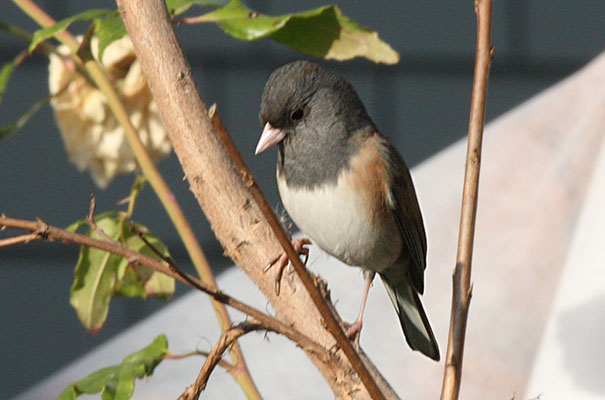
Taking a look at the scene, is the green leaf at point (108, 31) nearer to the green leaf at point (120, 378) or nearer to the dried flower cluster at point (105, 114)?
the dried flower cluster at point (105, 114)

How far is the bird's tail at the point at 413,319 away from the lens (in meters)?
0.80

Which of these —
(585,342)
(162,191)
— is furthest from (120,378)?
(585,342)

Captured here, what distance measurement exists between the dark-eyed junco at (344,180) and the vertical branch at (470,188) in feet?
0.87

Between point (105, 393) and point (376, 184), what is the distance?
0.35 metres

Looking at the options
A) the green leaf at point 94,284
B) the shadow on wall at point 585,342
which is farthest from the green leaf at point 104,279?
the shadow on wall at point 585,342

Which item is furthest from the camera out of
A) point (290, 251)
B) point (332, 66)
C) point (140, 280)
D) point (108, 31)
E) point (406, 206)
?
point (332, 66)

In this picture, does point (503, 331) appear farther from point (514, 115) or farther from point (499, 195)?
point (514, 115)

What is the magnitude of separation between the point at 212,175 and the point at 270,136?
0.25 m

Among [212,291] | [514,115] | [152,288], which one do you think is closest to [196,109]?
[212,291]

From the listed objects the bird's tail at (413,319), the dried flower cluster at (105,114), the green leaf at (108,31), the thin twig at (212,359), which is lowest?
the bird's tail at (413,319)

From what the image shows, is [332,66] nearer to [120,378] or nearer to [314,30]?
[314,30]

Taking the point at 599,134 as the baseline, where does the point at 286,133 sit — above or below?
above

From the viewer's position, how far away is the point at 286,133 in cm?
77

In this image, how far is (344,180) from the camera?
80cm
